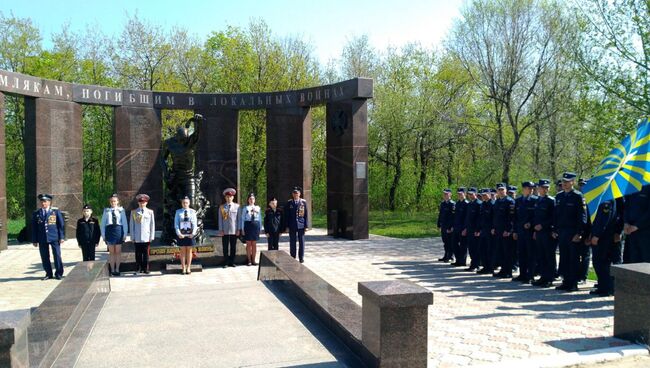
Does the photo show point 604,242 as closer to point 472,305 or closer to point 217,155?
point 472,305

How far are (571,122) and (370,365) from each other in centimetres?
1776

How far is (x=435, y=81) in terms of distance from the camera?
3109 cm

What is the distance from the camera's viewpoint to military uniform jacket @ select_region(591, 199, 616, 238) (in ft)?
27.4

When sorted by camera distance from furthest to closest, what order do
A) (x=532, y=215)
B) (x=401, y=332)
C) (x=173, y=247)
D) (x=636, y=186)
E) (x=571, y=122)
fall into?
(x=571, y=122), (x=173, y=247), (x=532, y=215), (x=636, y=186), (x=401, y=332)

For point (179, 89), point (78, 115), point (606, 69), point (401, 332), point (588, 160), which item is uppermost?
point (179, 89)

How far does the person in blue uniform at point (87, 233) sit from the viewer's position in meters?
10.8

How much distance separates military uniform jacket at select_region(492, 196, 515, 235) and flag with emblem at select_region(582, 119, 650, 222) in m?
2.68

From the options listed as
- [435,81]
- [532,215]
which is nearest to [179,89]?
[435,81]

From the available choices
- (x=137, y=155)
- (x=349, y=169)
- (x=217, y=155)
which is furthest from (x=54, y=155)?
(x=349, y=169)

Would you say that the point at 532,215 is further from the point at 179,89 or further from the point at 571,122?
the point at 179,89

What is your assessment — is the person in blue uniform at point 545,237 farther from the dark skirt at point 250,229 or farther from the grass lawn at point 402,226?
the grass lawn at point 402,226

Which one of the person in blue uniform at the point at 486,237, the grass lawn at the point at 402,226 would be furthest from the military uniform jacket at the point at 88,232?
the grass lawn at the point at 402,226

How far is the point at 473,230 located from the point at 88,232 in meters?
7.72

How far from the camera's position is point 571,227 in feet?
29.0
